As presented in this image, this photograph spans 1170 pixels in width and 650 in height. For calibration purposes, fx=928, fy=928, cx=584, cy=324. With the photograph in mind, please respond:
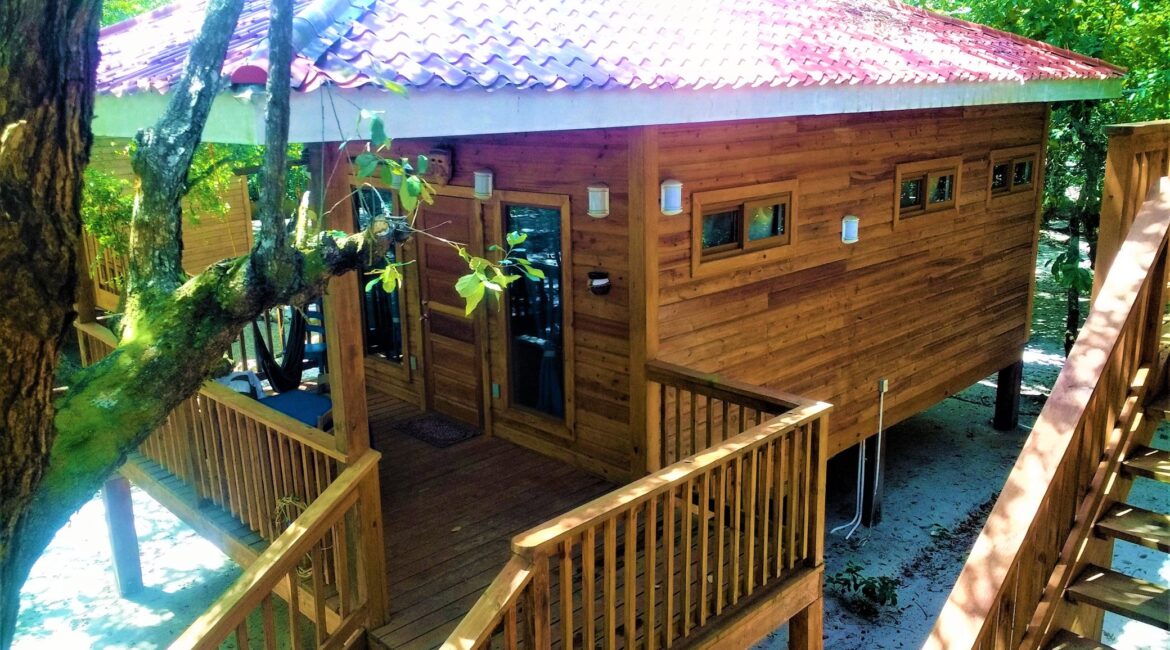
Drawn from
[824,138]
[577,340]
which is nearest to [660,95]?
[577,340]

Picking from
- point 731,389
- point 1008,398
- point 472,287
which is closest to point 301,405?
point 731,389

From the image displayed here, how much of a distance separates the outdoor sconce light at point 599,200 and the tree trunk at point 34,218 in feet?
11.4

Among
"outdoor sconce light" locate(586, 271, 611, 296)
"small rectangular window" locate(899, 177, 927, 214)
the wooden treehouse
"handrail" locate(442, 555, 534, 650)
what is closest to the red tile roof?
the wooden treehouse

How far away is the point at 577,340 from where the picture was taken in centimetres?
634

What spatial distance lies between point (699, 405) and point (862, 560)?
3064 millimetres

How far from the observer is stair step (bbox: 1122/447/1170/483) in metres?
3.31

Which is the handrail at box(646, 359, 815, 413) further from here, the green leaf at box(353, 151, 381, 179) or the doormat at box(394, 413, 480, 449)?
the green leaf at box(353, 151, 381, 179)

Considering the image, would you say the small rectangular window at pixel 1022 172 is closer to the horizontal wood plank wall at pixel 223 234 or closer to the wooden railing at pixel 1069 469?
the wooden railing at pixel 1069 469

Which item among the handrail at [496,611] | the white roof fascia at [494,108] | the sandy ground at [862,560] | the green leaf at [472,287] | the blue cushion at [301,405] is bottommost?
the sandy ground at [862,560]

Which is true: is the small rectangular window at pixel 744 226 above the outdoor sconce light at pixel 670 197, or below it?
below

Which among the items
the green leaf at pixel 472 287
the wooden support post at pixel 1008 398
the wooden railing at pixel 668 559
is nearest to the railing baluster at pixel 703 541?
the wooden railing at pixel 668 559

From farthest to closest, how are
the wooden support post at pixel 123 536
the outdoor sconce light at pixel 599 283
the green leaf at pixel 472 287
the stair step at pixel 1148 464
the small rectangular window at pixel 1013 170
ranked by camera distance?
the small rectangular window at pixel 1013 170
the wooden support post at pixel 123 536
the outdoor sconce light at pixel 599 283
the stair step at pixel 1148 464
the green leaf at pixel 472 287

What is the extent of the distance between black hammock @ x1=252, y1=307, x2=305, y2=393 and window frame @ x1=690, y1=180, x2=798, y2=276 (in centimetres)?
361

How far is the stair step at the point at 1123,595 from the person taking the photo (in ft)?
9.52
